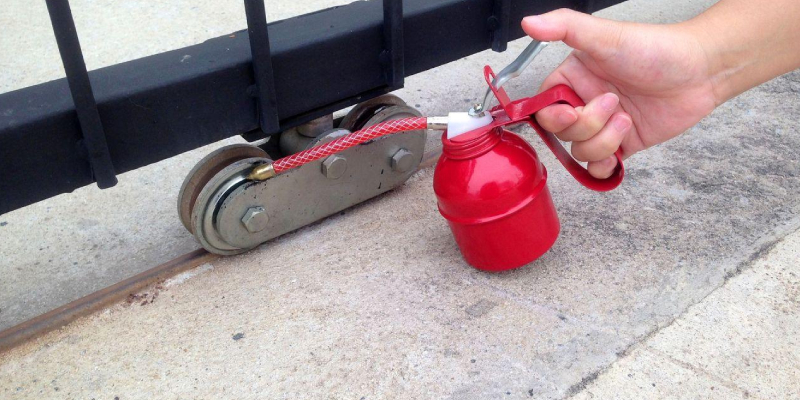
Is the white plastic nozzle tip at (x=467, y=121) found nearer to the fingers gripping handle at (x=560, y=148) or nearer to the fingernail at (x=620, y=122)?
the fingers gripping handle at (x=560, y=148)

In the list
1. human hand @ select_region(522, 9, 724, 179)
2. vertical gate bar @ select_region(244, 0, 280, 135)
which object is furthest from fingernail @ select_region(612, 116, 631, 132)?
vertical gate bar @ select_region(244, 0, 280, 135)

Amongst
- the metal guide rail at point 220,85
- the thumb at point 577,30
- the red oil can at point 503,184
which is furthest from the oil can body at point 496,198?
the metal guide rail at point 220,85

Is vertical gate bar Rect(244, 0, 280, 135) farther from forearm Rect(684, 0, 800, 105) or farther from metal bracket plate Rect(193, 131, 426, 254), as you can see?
forearm Rect(684, 0, 800, 105)

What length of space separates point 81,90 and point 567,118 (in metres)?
0.85

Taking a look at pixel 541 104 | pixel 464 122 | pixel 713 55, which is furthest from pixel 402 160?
pixel 713 55

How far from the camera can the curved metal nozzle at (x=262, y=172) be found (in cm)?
167

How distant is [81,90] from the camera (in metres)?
1.38

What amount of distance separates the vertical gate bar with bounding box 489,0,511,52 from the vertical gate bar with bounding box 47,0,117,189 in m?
0.93

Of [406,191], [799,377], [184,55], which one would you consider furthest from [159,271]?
[799,377]

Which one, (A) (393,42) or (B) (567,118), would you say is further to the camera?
(A) (393,42)

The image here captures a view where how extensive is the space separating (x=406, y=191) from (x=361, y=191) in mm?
150

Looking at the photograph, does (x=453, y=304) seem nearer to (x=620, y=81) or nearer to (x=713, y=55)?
(x=620, y=81)

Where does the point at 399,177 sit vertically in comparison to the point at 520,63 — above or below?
below

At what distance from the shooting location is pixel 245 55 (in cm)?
161
